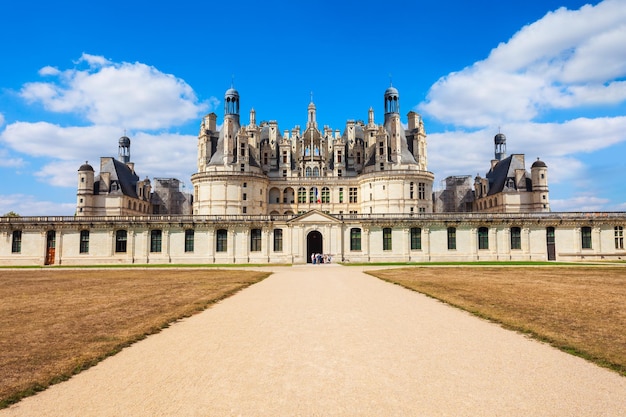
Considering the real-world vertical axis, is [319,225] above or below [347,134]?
below

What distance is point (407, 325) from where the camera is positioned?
13.4 meters

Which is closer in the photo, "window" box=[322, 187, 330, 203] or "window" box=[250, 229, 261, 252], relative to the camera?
"window" box=[250, 229, 261, 252]

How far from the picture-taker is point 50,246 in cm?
5447

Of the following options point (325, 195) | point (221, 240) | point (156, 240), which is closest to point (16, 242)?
point (156, 240)

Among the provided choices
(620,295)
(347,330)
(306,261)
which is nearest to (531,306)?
(620,295)

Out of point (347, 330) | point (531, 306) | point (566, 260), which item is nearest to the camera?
point (347, 330)

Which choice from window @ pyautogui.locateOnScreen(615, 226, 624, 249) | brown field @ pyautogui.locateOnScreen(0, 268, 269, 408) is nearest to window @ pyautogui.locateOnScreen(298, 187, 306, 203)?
A: window @ pyautogui.locateOnScreen(615, 226, 624, 249)

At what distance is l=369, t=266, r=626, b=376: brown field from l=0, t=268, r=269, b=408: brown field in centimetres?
1069

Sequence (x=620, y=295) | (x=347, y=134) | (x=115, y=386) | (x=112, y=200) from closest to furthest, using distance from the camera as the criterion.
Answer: (x=115, y=386) < (x=620, y=295) < (x=112, y=200) < (x=347, y=134)

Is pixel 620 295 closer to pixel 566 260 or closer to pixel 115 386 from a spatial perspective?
pixel 115 386

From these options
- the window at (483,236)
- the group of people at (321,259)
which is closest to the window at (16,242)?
the group of people at (321,259)

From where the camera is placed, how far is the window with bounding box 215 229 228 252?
5444cm

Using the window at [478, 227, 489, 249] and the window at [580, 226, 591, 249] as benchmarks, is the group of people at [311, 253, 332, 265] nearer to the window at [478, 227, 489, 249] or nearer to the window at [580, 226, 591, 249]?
the window at [478, 227, 489, 249]

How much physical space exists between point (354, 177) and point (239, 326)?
60910 millimetres
